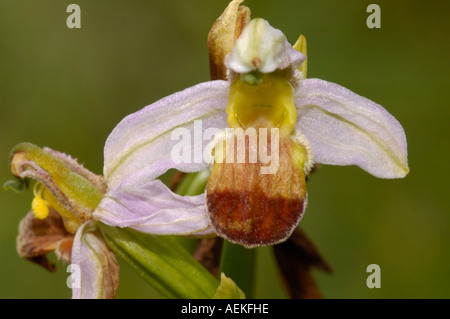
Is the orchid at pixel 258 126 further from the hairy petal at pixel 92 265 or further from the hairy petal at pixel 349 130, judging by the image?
the hairy petal at pixel 92 265

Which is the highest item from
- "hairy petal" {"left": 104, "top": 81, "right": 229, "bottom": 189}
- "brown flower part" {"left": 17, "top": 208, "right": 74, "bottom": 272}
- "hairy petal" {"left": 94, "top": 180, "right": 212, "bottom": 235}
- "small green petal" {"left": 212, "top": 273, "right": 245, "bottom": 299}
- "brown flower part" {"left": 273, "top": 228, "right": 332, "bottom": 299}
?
"hairy petal" {"left": 104, "top": 81, "right": 229, "bottom": 189}

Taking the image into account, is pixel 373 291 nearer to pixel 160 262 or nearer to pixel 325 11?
pixel 325 11

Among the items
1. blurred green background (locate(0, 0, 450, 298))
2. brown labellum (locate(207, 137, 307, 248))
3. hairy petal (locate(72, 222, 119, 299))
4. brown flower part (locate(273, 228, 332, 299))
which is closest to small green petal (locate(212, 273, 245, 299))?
brown labellum (locate(207, 137, 307, 248))

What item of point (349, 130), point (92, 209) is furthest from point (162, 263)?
point (349, 130)

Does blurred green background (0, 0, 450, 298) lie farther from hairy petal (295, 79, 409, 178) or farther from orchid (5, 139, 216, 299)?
hairy petal (295, 79, 409, 178)

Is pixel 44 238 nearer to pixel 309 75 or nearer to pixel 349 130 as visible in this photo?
pixel 349 130

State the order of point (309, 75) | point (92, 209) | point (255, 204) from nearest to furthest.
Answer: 1. point (255, 204)
2. point (92, 209)
3. point (309, 75)

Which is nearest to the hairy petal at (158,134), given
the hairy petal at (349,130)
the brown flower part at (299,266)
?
the hairy petal at (349,130)
